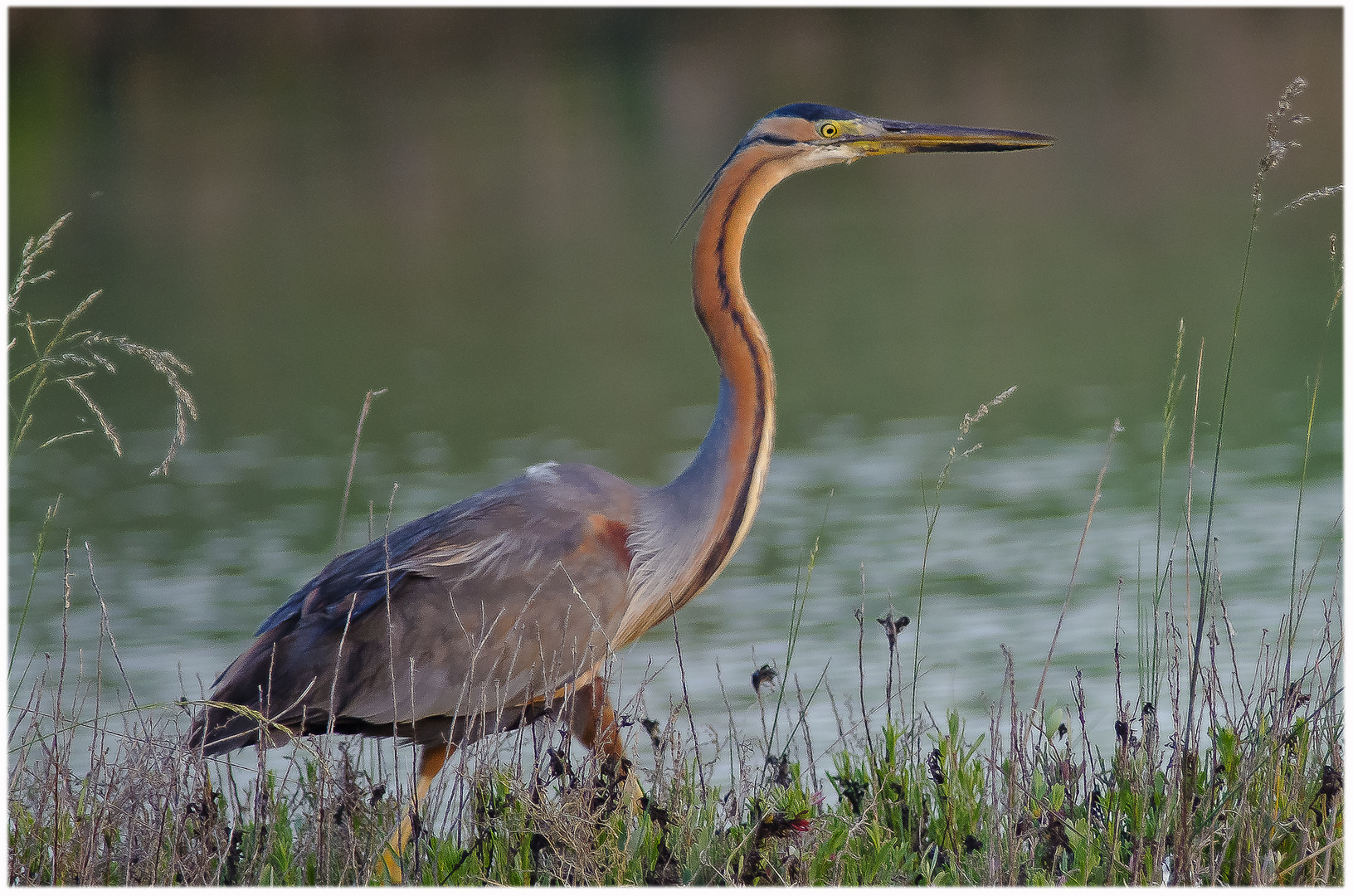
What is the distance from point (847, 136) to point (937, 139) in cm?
26

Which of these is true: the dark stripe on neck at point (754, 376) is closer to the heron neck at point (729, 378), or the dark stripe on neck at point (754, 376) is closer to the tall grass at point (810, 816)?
the heron neck at point (729, 378)

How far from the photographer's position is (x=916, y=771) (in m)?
3.56

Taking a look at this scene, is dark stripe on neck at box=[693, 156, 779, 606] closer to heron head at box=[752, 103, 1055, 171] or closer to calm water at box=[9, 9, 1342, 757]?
heron head at box=[752, 103, 1055, 171]

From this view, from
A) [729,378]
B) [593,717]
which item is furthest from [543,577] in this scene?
[729,378]

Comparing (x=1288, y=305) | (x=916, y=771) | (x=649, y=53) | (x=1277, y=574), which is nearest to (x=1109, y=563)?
(x=1277, y=574)

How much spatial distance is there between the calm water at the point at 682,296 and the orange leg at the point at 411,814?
740 mm

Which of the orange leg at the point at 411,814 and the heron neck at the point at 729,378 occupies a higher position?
the heron neck at the point at 729,378

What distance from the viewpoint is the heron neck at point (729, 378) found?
4078 millimetres

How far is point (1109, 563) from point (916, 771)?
4644mm

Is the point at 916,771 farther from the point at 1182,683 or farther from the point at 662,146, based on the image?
the point at 662,146

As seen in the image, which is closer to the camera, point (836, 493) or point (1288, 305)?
point (836, 493)

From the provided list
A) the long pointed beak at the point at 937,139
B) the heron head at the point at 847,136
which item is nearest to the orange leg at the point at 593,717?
the heron head at the point at 847,136

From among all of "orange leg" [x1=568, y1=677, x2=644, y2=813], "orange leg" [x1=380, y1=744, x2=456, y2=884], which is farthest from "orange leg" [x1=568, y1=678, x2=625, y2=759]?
"orange leg" [x1=380, y1=744, x2=456, y2=884]

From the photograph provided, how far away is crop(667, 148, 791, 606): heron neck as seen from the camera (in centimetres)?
408
